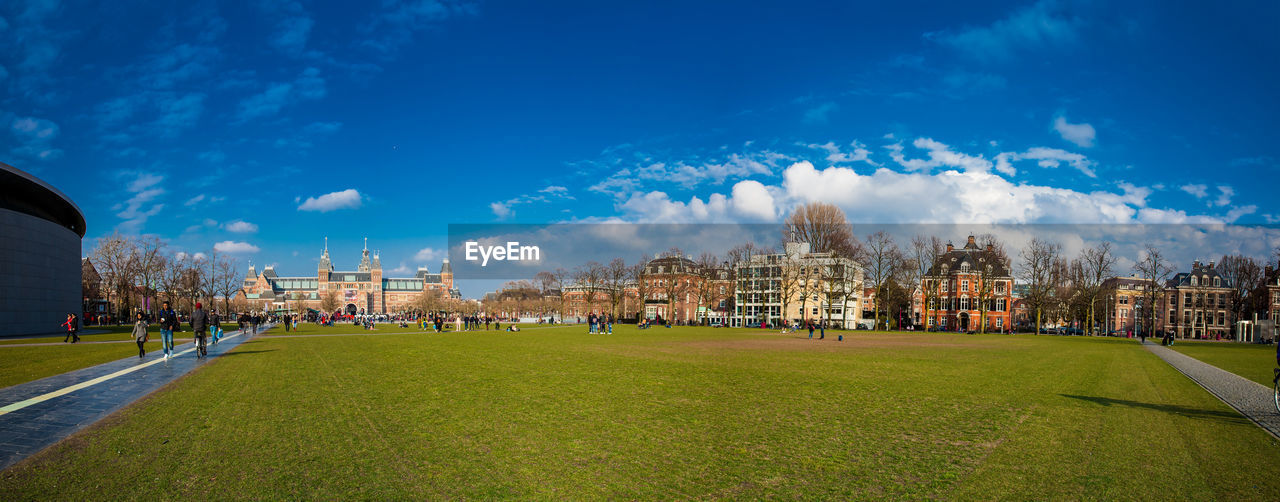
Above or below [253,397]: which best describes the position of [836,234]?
above

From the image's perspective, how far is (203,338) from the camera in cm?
2375

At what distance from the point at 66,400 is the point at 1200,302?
13042cm

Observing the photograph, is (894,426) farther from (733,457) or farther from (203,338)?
(203,338)

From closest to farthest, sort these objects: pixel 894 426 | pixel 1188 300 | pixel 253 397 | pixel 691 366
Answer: pixel 894 426, pixel 253 397, pixel 691 366, pixel 1188 300

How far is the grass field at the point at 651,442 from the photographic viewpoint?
6.89 metres

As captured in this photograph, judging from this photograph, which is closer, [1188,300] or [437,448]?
[437,448]

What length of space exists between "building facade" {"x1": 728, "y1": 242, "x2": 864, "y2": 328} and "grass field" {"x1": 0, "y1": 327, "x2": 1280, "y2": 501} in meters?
57.5

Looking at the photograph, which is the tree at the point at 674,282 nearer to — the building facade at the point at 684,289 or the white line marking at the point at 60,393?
the building facade at the point at 684,289

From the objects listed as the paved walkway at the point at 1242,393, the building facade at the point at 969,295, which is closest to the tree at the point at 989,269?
the building facade at the point at 969,295

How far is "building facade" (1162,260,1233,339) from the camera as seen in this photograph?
9881 cm

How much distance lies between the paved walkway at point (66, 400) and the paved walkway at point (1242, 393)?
1825 centimetres

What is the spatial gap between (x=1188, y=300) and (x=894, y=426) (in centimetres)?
12230

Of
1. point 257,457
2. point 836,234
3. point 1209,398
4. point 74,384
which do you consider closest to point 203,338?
point 74,384

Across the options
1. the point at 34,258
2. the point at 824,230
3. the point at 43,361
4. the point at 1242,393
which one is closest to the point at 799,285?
the point at 824,230
